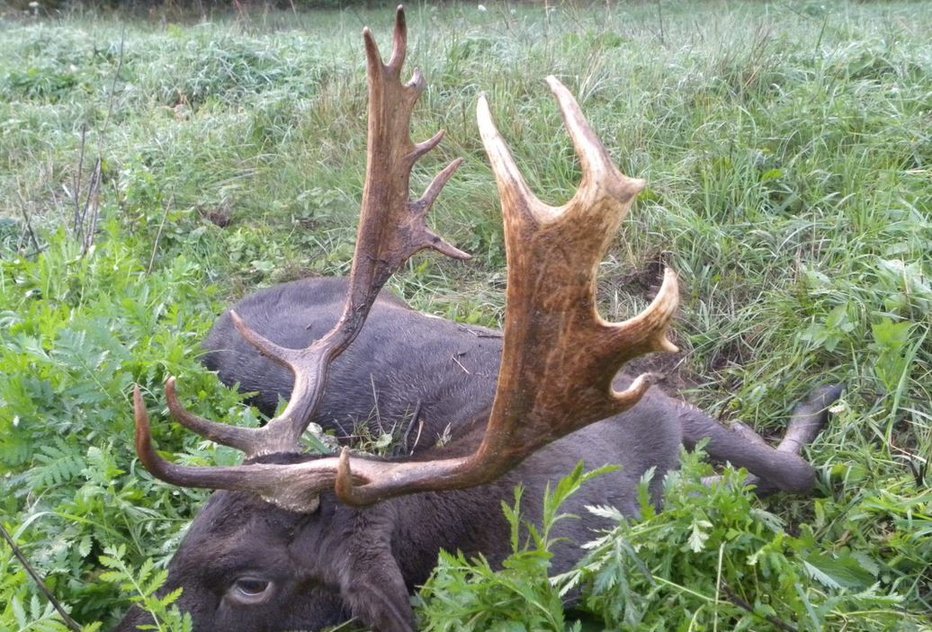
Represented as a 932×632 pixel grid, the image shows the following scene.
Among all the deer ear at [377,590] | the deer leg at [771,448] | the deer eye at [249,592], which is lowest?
the deer leg at [771,448]

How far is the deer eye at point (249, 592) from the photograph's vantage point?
2.60m

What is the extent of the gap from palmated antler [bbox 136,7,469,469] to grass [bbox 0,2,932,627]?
44cm

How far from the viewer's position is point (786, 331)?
13.8 feet

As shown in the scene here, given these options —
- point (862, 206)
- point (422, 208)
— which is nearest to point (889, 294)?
point (862, 206)

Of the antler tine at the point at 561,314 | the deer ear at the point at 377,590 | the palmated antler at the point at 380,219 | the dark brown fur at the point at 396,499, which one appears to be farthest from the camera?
the palmated antler at the point at 380,219

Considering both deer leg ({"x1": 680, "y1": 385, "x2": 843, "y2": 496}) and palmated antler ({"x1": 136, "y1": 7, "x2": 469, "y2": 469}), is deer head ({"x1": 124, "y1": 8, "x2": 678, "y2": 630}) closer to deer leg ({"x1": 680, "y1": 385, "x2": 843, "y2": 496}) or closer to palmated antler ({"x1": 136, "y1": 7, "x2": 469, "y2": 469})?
palmated antler ({"x1": 136, "y1": 7, "x2": 469, "y2": 469})

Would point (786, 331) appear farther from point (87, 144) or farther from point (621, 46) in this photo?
point (87, 144)

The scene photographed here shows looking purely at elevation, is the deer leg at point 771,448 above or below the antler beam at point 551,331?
below

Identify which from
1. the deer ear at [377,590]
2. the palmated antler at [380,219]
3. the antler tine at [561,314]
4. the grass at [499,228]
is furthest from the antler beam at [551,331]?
the grass at [499,228]

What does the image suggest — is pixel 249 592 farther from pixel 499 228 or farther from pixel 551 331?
pixel 499 228

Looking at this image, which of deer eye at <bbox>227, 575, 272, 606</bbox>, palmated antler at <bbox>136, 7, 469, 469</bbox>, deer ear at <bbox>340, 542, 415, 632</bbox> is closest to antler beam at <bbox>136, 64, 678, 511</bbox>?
deer ear at <bbox>340, 542, 415, 632</bbox>

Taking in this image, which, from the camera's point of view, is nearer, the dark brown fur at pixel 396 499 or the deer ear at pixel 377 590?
the deer ear at pixel 377 590

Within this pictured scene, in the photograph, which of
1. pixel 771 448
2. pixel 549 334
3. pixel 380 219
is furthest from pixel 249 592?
pixel 771 448

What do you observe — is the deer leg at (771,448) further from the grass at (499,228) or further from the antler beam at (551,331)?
the antler beam at (551,331)
